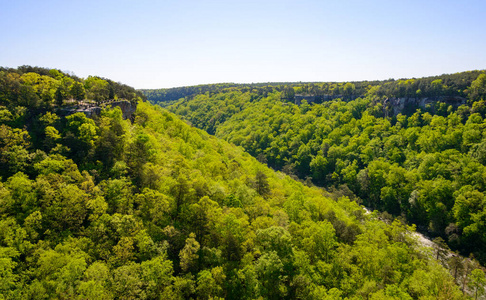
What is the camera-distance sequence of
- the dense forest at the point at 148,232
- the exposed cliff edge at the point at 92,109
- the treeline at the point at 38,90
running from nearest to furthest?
the dense forest at the point at 148,232 → the treeline at the point at 38,90 → the exposed cliff edge at the point at 92,109

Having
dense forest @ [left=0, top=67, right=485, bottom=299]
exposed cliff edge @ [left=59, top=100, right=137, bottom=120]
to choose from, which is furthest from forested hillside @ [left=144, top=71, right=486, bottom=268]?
exposed cliff edge @ [left=59, top=100, right=137, bottom=120]

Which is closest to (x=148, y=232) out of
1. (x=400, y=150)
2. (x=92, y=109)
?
(x=92, y=109)

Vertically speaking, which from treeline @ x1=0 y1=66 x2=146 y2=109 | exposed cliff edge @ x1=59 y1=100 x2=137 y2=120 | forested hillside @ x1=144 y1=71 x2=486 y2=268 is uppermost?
treeline @ x1=0 y1=66 x2=146 y2=109

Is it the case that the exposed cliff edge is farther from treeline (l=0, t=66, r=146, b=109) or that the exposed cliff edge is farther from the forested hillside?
the forested hillside

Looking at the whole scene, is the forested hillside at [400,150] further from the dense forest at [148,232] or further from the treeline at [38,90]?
the treeline at [38,90]

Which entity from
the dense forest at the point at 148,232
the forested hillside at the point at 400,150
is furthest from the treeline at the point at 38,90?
the forested hillside at the point at 400,150

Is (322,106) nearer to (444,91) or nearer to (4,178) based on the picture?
(444,91)
